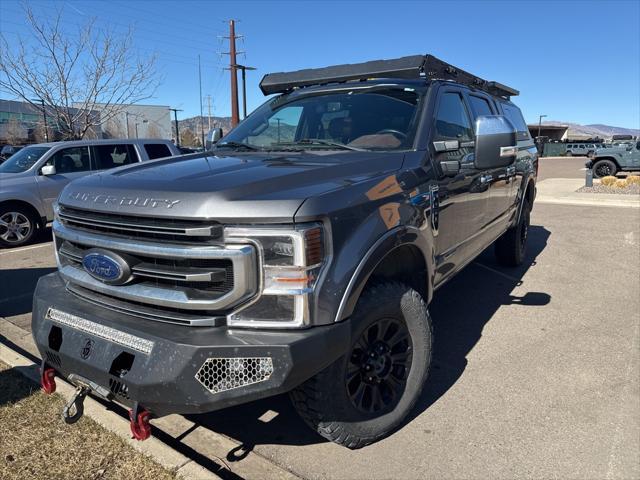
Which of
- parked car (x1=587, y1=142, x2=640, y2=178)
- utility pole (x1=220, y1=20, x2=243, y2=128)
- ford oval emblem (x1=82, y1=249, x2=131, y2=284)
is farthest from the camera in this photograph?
utility pole (x1=220, y1=20, x2=243, y2=128)

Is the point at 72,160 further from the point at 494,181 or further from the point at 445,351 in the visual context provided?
the point at 445,351

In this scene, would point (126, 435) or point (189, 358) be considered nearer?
point (189, 358)

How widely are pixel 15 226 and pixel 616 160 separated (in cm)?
2192

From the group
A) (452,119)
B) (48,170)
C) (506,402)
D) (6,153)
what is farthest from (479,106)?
(6,153)

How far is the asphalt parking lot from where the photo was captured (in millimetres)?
2613

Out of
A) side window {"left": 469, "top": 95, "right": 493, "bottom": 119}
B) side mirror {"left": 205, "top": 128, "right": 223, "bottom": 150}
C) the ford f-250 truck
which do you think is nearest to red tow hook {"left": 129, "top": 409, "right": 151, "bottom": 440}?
the ford f-250 truck

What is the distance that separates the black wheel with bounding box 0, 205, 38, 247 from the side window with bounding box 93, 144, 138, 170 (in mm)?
1511

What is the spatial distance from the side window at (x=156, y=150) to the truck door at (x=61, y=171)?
1.11 m

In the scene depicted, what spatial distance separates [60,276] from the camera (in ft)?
9.30

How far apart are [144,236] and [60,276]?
955 millimetres

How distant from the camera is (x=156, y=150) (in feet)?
32.9

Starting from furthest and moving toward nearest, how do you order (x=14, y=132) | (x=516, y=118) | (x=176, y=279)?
(x=14, y=132) → (x=516, y=118) → (x=176, y=279)

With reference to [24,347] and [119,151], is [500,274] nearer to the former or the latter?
[24,347]

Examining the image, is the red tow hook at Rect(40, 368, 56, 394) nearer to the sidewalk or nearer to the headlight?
the headlight
